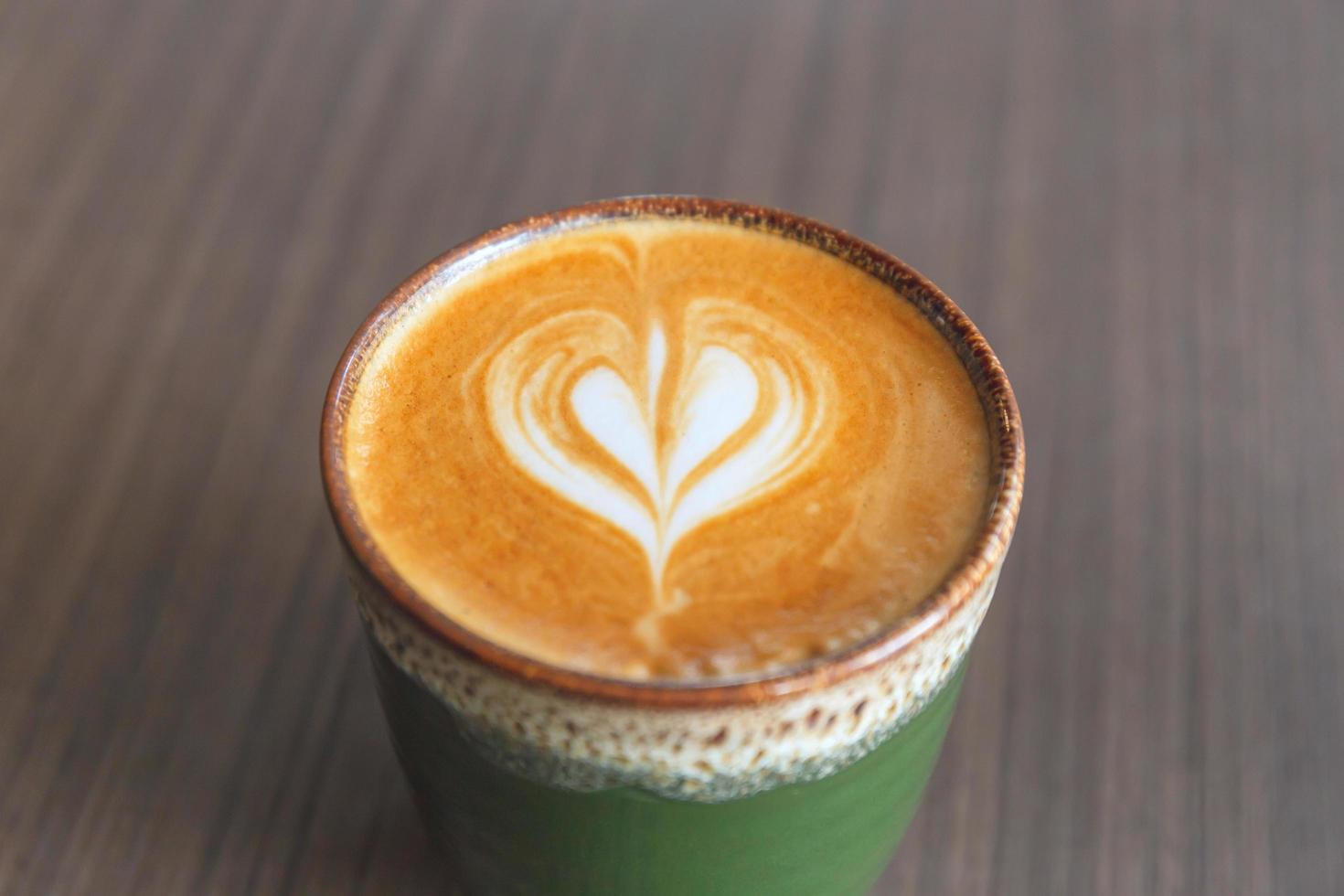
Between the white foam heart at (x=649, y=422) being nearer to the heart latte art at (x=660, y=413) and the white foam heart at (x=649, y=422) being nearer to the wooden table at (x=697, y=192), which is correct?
the heart latte art at (x=660, y=413)

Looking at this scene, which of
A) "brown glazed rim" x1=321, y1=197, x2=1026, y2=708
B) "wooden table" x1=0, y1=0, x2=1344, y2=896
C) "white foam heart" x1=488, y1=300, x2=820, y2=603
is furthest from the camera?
"wooden table" x1=0, y1=0, x2=1344, y2=896

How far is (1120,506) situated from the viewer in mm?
1305

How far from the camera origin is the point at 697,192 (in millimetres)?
1559

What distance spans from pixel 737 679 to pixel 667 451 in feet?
0.74

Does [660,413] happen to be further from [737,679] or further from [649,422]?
[737,679]

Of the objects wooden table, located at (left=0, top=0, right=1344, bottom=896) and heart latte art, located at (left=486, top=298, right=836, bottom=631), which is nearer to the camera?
heart latte art, located at (left=486, top=298, right=836, bottom=631)

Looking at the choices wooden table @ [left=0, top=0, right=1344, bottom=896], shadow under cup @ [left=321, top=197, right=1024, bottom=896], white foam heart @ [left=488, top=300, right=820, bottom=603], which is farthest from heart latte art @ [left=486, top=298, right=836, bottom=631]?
wooden table @ [left=0, top=0, right=1344, bottom=896]

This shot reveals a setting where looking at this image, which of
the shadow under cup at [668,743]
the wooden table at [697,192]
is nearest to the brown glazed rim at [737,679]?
the shadow under cup at [668,743]

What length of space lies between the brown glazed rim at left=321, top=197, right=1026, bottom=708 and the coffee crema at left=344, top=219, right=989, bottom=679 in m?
0.01

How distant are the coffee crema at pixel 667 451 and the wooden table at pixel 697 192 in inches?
14.0

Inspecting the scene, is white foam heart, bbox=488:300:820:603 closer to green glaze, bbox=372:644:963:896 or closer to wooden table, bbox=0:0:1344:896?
green glaze, bbox=372:644:963:896

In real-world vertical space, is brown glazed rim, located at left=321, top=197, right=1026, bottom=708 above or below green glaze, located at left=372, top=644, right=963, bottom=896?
above

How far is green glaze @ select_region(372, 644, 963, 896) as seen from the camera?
781 millimetres

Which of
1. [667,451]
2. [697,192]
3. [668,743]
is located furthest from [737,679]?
[697,192]
